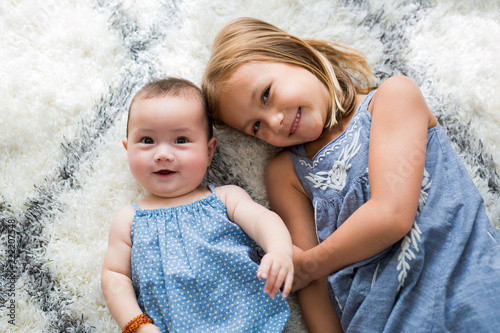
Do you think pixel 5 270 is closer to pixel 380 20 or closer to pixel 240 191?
pixel 240 191

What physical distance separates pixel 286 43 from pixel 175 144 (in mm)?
391

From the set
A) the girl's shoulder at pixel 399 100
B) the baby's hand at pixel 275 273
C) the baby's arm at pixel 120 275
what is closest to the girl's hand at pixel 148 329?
the baby's arm at pixel 120 275

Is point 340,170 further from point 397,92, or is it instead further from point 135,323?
point 135,323

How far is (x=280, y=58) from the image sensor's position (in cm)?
119

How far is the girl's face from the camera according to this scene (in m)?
1.13

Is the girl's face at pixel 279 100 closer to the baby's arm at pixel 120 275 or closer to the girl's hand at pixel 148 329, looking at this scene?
the baby's arm at pixel 120 275

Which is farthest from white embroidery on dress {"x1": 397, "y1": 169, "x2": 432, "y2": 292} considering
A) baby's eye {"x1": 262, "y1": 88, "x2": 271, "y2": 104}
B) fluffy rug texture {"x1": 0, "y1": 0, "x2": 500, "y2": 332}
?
baby's eye {"x1": 262, "y1": 88, "x2": 271, "y2": 104}

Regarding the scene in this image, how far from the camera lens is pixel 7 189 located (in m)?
1.25

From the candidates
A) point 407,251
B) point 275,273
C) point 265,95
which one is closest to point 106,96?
point 265,95

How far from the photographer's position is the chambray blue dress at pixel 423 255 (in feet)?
3.22

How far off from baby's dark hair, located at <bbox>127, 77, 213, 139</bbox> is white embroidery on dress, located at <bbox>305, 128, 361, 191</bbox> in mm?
314

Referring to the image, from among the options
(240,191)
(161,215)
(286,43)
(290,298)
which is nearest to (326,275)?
(290,298)

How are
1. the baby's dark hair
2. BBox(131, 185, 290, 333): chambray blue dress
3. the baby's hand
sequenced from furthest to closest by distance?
the baby's dark hair < BBox(131, 185, 290, 333): chambray blue dress < the baby's hand

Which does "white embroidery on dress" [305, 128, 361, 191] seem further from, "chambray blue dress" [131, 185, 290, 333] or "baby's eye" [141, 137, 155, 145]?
"baby's eye" [141, 137, 155, 145]
